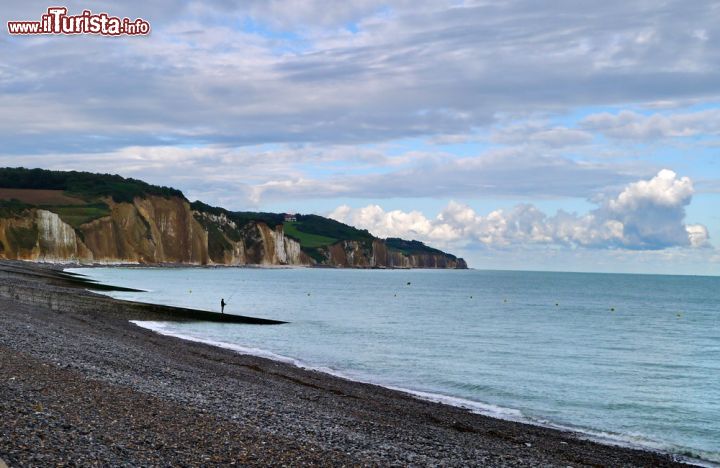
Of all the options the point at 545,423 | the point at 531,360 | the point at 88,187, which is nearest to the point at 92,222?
the point at 88,187

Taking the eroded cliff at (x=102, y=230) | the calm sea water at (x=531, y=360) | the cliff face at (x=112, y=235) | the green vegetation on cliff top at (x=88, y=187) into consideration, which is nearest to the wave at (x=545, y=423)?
the calm sea water at (x=531, y=360)

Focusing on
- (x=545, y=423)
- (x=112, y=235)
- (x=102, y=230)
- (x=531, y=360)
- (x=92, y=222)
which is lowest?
(x=531, y=360)

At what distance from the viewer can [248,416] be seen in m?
15.4

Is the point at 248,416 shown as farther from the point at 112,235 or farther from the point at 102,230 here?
the point at 112,235

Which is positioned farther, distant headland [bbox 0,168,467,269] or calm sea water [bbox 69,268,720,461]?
distant headland [bbox 0,168,467,269]

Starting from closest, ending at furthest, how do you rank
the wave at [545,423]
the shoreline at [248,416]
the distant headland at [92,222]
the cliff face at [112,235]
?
1. the shoreline at [248,416]
2. the wave at [545,423]
3. the cliff face at [112,235]
4. the distant headland at [92,222]

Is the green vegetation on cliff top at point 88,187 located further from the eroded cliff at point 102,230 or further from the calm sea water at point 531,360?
the calm sea water at point 531,360

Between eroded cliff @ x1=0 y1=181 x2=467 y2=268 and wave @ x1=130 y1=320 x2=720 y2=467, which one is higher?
Answer: eroded cliff @ x1=0 y1=181 x2=467 y2=268

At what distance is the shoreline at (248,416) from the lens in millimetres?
11836

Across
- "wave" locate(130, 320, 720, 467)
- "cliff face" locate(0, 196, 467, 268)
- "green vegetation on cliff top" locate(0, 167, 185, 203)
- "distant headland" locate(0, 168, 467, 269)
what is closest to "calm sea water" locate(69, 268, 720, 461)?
"wave" locate(130, 320, 720, 467)

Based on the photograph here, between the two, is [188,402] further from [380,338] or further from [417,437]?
[380,338]

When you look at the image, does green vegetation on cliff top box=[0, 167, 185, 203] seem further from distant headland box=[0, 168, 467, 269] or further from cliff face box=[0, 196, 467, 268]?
cliff face box=[0, 196, 467, 268]

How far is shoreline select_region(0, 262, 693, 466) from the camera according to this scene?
1184 cm

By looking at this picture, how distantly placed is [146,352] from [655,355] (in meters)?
32.7
